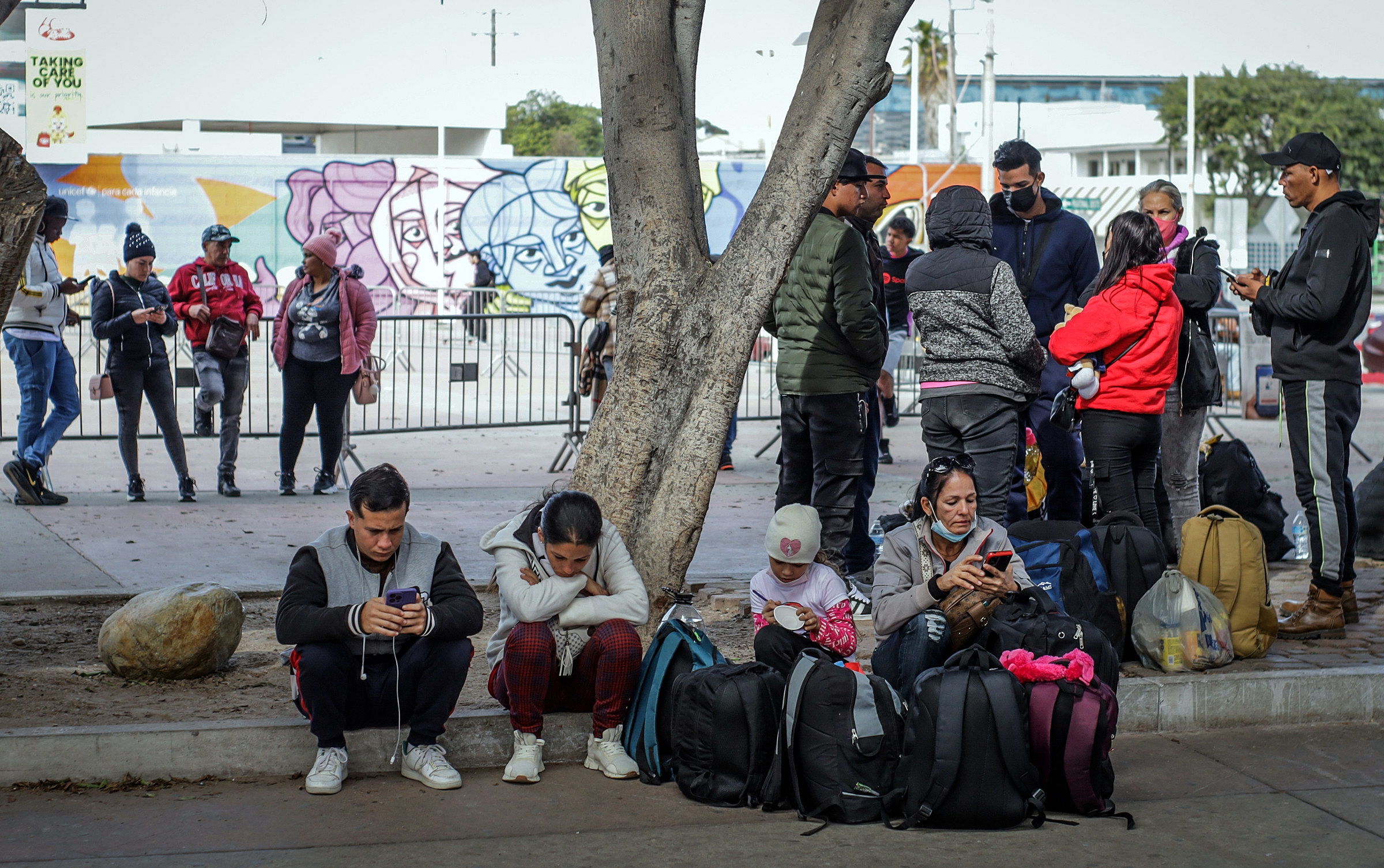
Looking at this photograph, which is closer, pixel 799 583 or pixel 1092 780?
pixel 1092 780

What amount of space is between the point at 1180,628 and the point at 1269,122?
49912mm

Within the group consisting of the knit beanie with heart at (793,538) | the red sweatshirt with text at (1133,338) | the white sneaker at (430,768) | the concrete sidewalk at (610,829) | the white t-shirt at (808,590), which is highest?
the red sweatshirt with text at (1133,338)

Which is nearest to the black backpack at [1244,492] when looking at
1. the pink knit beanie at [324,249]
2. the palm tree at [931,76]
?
the pink knit beanie at [324,249]

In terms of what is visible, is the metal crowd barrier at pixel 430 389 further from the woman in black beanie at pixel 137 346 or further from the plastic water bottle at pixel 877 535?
the plastic water bottle at pixel 877 535

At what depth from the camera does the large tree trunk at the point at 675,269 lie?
5.55m

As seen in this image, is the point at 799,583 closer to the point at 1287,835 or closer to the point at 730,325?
the point at 730,325

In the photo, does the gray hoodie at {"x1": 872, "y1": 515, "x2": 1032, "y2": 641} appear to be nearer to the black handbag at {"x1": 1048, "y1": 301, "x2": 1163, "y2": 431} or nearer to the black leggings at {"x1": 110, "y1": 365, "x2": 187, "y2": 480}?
the black handbag at {"x1": 1048, "y1": 301, "x2": 1163, "y2": 431}

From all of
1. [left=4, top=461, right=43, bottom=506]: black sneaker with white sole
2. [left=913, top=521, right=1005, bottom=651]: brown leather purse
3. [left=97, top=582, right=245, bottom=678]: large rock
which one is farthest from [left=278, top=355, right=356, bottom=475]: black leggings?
[left=913, top=521, right=1005, bottom=651]: brown leather purse

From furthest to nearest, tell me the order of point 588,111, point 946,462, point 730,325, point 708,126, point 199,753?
point 588,111 → point 708,126 → point 730,325 → point 946,462 → point 199,753

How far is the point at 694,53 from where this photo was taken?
5828mm

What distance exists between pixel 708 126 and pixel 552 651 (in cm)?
6013

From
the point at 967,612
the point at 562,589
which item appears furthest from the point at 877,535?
the point at 562,589

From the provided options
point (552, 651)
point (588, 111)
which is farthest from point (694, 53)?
point (588, 111)

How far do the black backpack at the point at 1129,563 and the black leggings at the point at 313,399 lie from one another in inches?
218
